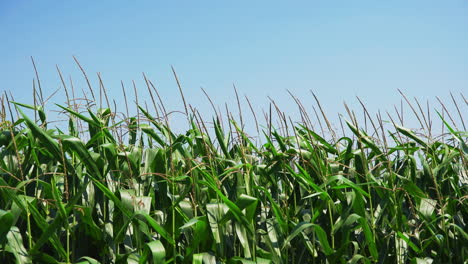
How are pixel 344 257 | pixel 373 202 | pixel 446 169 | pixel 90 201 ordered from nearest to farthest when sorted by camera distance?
pixel 90 201
pixel 344 257
pixel 373 202
pixel 446 169

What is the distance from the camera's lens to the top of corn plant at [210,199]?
9.95 ft

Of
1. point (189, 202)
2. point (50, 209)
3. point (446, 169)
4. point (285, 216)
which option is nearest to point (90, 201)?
point (50, 209)

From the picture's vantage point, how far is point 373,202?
380cm

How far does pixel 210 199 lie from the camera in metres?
3.33

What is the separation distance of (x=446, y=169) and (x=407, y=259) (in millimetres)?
748

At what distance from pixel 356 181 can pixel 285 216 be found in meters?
0.56

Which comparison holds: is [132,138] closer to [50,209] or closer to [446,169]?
[50,209]

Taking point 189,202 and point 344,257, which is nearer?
point 189,202

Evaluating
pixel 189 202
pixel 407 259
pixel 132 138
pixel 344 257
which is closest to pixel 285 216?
pixel 344 257

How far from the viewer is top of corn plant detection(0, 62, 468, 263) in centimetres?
303

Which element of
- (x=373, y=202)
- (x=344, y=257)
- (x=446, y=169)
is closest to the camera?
(x=344, y=257)

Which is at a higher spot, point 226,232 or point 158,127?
point 158,127

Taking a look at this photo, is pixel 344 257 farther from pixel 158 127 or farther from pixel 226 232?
pixel 158 127

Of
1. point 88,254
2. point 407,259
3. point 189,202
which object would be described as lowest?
point 407,259
